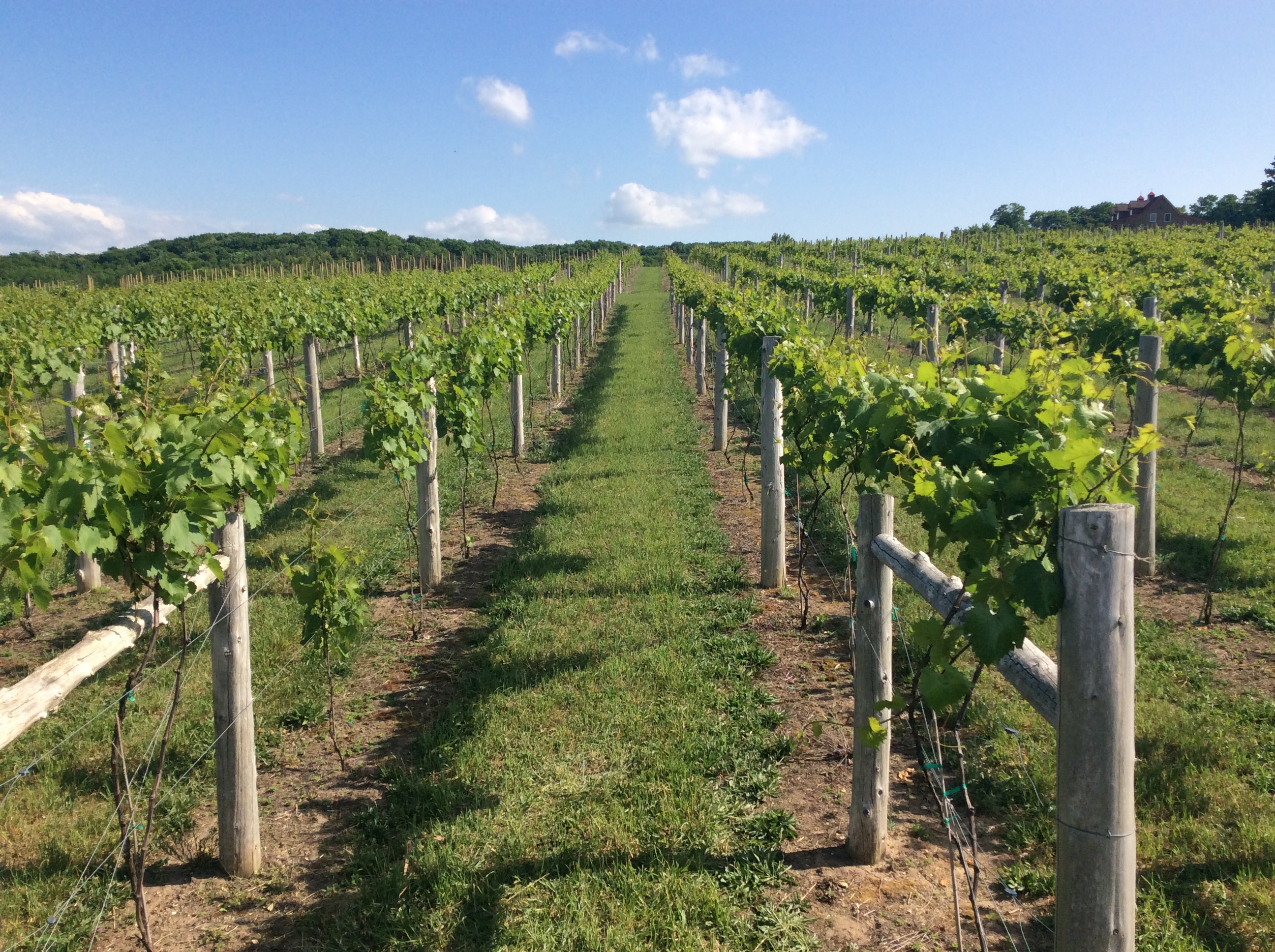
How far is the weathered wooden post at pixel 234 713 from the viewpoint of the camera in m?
3.61

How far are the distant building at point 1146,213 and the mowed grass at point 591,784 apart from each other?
7295cm

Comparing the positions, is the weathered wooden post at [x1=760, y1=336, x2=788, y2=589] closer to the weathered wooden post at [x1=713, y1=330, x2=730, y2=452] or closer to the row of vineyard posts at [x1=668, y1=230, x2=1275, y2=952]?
the row of vineyard posts at [x1=668, y1=230, x2=1275, y2=952]

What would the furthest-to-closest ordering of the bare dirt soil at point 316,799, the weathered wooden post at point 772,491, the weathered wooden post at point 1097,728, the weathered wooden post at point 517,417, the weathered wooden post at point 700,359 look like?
the weathered wooden post at point 700,359
the weathered wooden post at point 517,417
the weathered wooden post at point 772,491
the bare dirt soil at point 316,799
the weathered wooden post at point 1097,728

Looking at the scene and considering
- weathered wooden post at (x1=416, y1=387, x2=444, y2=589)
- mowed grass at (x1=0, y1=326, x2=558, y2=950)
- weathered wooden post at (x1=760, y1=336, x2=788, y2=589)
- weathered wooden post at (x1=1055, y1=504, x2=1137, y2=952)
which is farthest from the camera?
weathered wooden post at (x1=416, y1=387, x2=444, y2=589)

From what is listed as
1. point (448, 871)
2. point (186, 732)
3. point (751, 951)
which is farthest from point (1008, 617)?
point (186, 732)

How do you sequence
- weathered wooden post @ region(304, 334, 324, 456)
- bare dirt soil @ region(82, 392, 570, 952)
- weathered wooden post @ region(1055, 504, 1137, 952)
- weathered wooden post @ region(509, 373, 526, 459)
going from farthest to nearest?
weathered wooden post @ region(509, 373, 526, 459), weathered wooden post @ region(304, 334, 324, 456), bare dirt soil @ region(82, 392, 570, 952), weathered wooden post @ region(1055, 504, 1137, 952)

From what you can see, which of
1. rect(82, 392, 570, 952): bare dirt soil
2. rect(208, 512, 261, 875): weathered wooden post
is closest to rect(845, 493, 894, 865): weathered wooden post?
rect(82, 392, 570, 952): bare dirt soil

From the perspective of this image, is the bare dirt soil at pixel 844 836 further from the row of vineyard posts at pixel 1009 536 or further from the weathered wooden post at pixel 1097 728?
the weathered wooden post at pixel 1097 728

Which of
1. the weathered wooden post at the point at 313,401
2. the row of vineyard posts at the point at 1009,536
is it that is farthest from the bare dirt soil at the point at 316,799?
the weathered wooden post at the point at 313,401

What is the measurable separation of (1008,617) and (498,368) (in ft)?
26.8

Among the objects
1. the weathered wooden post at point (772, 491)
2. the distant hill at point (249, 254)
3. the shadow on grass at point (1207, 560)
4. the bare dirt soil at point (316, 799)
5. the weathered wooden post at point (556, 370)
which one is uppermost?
the distant hill at point (249, 254)

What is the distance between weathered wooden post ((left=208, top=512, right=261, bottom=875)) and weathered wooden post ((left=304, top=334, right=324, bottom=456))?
26.7ft

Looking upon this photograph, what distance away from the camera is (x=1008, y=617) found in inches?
78.4

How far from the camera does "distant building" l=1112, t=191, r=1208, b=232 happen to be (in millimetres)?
67012
